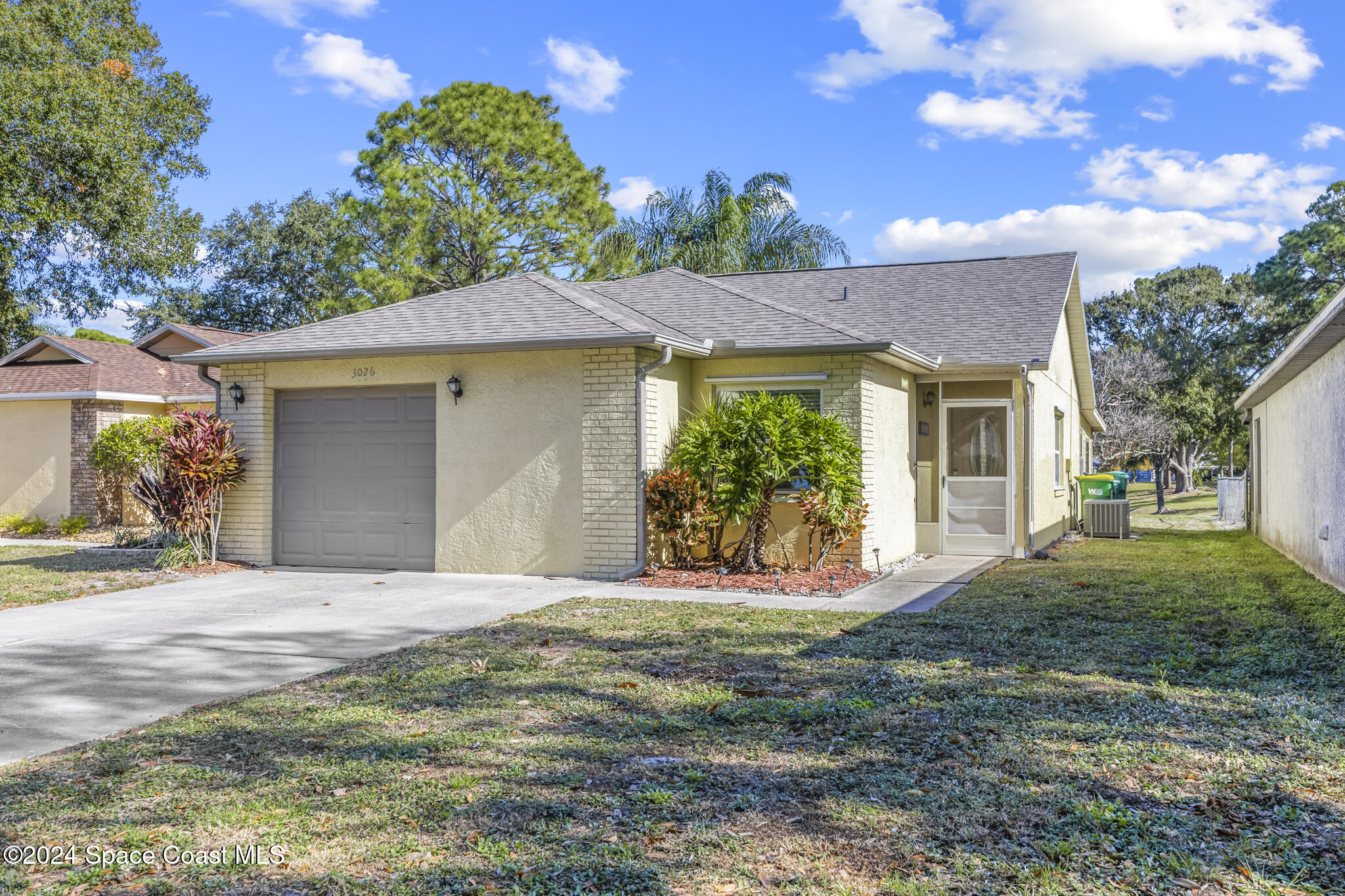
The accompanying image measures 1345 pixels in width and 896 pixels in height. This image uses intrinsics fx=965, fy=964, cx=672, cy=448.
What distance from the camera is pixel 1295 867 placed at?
10.7ft

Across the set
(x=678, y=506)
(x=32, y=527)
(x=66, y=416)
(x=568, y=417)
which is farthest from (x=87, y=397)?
(x=678, y=506)

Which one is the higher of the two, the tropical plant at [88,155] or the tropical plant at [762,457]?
the tropical plant at [88,155]

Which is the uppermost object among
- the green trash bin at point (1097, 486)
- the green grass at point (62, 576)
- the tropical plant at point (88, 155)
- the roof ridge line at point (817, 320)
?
the tropical plant at point (88, 155)

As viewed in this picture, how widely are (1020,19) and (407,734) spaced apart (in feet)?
39.2

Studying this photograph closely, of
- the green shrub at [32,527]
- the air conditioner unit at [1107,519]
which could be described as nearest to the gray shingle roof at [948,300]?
the air conditioner unit at [1107,519]

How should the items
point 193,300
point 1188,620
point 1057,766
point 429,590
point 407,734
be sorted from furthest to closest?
point 193,300 → point 429,590 → point 1188,620 → point 407,734 → point 1057,766

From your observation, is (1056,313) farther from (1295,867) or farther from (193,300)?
(193,300)

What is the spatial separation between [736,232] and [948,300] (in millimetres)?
13148

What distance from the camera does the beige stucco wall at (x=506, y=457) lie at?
1110 cm

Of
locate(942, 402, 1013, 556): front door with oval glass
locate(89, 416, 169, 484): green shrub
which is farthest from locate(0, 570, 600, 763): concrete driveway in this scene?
locate(89, 416, 169, 484): green shrub

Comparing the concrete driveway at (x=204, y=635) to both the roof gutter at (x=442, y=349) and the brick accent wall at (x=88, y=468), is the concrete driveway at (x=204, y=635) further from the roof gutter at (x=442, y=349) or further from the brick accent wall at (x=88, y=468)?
the brick accent wall at (x=88, y=468)

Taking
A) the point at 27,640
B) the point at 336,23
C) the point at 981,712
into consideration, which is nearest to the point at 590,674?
Answer: the point at 981,712

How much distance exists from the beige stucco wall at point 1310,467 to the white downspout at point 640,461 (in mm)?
7001

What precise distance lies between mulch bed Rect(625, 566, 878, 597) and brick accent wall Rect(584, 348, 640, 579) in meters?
0.46
